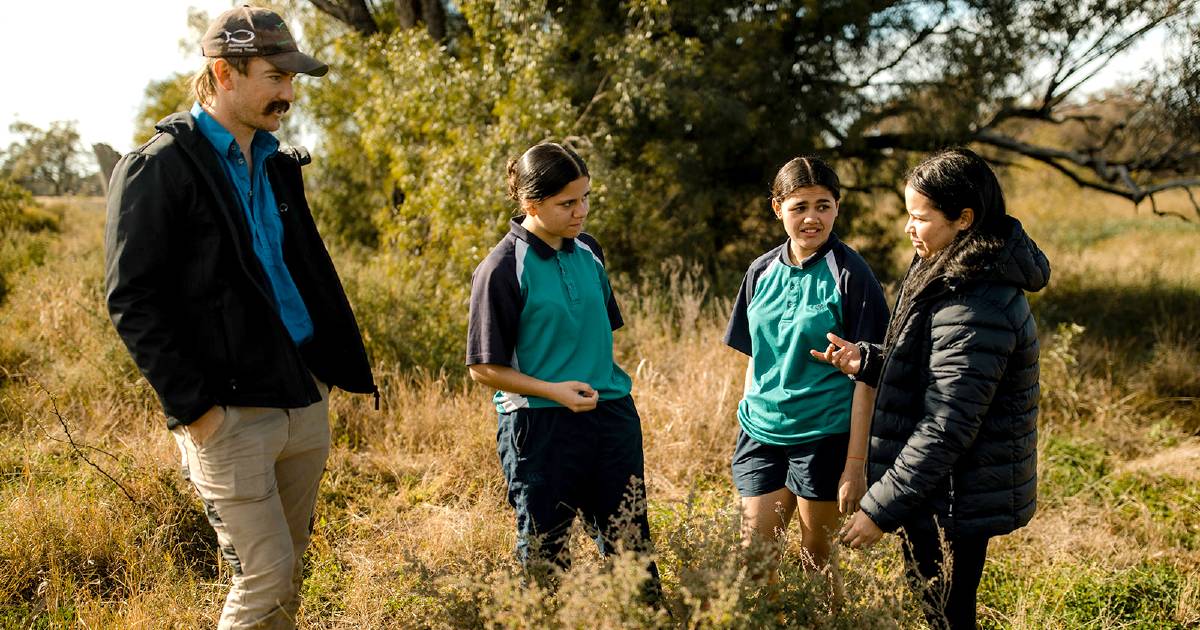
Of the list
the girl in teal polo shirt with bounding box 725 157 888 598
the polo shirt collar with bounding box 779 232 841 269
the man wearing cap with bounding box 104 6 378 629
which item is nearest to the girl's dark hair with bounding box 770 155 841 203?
the girl in teal polo shirt with bounding box 725 157 888 598

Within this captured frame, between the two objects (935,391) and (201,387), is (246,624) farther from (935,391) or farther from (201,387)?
(935,391)

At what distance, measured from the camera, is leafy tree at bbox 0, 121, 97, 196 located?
1403 cm

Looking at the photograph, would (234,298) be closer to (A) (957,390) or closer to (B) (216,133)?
(B) (216,133)

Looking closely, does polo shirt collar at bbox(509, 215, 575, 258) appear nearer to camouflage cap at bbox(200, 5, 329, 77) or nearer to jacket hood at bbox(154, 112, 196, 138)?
camouflage cap at bbox(200, 5, 329, 77)

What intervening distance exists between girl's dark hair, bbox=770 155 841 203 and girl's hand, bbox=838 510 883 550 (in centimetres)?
103

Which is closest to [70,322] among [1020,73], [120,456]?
[120,456]

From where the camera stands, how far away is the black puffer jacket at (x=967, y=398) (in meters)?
2.16

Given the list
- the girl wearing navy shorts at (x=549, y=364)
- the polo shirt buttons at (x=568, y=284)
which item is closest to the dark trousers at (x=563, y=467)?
the girl wearing navy shorts at (x=549, y=364)

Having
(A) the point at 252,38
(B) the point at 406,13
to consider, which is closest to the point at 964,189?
(A) the point at 252,38

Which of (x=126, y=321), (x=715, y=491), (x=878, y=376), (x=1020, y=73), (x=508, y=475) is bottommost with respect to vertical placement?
(x=715, y=491)

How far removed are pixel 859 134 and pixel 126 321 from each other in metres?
9.25

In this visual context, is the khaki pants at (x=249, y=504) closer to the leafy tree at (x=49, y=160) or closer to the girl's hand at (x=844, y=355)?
the girl's hand at (x=844, y=355)

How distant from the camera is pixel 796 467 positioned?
2.68 metres

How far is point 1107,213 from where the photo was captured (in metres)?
21.2
